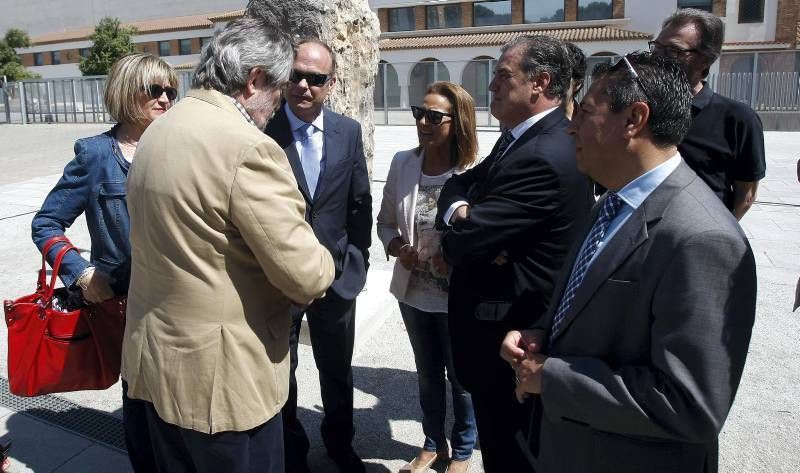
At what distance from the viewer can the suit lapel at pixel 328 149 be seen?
285 centimetres

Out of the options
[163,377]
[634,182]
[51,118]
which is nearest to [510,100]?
[634,182]

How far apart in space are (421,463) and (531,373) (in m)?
1.65

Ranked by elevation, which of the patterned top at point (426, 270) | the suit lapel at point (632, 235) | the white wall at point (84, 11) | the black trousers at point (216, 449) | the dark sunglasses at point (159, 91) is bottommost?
the black trousers at point (216, 449)

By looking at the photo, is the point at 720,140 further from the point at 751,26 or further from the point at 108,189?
the point at 751,26

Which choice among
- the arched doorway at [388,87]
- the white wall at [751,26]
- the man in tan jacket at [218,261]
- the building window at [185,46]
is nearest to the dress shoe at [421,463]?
the man in tan jacket at [218,261]

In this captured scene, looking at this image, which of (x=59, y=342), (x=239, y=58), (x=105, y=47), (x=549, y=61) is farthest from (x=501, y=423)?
(x=105, y=47)

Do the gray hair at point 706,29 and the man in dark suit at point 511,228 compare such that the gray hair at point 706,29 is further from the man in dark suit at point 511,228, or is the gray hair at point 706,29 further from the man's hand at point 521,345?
the man's hand at point 521,345

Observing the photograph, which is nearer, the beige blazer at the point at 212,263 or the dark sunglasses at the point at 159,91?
the beige blazer at the point at 212,263

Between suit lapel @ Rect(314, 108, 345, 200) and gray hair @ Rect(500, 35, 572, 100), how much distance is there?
3.05ft

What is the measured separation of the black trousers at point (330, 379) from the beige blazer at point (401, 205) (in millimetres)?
276

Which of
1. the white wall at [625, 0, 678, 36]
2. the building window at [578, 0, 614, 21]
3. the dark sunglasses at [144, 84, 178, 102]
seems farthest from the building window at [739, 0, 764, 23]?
the dark sunglasses at [144, 84, 178, 102]

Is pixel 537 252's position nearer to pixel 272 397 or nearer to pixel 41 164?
pixel 272 397

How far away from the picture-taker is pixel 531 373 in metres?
1.64

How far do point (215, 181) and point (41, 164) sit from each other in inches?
582
